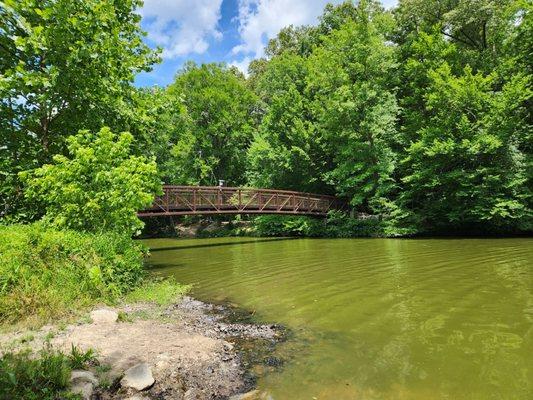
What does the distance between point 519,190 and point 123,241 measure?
17.2 m

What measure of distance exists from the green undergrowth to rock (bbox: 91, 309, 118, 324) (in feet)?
5.82

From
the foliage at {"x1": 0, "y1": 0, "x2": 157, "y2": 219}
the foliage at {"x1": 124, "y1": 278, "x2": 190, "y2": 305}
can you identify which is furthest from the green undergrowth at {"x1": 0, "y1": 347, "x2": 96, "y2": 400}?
the foliage at {"x1": 0, "y1": 0, "x2": 157, "y2": 219}

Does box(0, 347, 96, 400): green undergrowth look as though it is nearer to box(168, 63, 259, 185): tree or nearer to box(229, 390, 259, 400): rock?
box(229, 390, 259, 400): rock

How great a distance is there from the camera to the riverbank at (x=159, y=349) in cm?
365

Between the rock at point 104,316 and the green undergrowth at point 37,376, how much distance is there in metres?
1.78

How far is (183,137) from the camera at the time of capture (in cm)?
3167

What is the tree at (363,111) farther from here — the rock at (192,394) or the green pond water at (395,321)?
the rock at (192,394)

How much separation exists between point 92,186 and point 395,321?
6.81 meters

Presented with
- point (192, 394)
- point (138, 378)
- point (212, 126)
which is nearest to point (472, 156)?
point (192, 394)

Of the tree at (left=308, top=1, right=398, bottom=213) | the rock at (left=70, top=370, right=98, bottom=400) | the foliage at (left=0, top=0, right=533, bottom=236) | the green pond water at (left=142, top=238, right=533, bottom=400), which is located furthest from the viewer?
the tree at (left=308, top=1, right=398, bottom=213)

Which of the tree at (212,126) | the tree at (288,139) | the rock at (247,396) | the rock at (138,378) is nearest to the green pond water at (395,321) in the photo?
the rock at (247,396)

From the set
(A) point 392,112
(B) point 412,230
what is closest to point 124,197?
(B) point 412,230

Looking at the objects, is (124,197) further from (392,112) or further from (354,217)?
(392,112)

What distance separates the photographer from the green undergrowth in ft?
10.0
